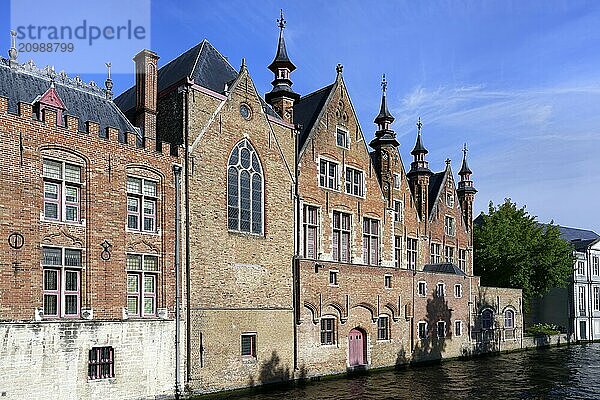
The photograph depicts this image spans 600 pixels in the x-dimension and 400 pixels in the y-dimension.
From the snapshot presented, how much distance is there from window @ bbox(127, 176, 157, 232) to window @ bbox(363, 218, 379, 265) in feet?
47.6

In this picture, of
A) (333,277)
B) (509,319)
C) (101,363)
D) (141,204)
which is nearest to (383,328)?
(333,277)

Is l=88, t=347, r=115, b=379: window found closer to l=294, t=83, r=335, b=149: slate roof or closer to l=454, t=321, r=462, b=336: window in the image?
l=294, t=83, r=335, b=149: slate roof

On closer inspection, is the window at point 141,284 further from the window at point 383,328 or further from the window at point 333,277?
the window at point 383,328

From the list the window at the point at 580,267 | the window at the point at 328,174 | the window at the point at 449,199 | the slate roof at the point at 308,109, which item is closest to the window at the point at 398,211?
the window at the point at 328,174

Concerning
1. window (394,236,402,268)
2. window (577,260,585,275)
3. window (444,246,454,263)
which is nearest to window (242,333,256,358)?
window (394,236,402,268)

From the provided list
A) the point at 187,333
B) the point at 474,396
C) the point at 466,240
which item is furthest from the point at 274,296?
the point at 466,240

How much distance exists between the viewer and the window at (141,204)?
947 inches

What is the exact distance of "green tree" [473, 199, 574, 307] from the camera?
52.0m

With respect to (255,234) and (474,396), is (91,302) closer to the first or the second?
(255,234)

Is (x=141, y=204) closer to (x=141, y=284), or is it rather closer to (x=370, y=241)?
(x=141, y=284)

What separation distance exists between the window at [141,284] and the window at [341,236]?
37.9 ft

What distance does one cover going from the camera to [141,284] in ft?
78.7

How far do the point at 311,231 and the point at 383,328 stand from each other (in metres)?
7.60

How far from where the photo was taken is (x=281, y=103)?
1272 inches
